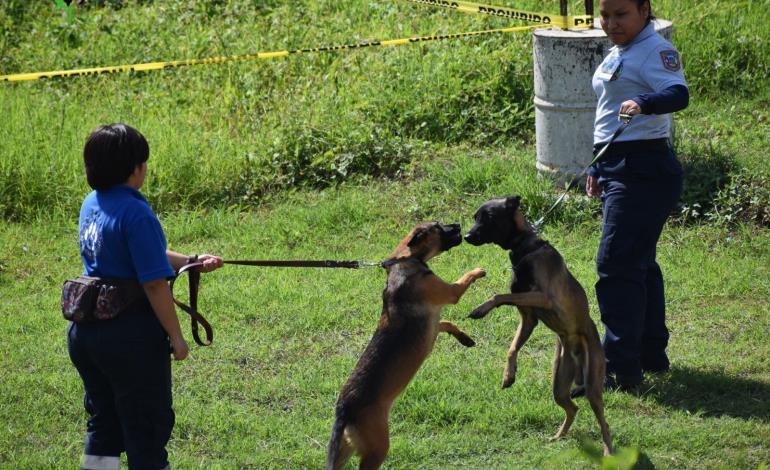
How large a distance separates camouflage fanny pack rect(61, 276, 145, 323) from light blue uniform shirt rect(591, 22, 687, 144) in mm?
2455

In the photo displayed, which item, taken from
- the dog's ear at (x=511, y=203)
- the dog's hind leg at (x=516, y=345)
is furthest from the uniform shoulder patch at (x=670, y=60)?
the dog's hind leg at (x=516, y=345)

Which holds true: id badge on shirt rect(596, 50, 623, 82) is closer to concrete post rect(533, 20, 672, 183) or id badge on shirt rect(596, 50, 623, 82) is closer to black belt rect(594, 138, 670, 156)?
black belt rect(594, 138, 670, 156)

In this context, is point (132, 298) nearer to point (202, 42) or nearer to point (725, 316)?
point (725, 316)

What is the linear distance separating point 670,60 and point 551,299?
1253mm

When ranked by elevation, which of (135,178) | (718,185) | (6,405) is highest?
(135,178)

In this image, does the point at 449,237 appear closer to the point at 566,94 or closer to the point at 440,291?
the point at 440,291

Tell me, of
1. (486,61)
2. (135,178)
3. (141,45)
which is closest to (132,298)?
(135,178)

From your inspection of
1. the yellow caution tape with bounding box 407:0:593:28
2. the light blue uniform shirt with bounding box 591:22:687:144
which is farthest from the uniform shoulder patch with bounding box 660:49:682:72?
the yellow caution tape with bounding box 407:0:593:28

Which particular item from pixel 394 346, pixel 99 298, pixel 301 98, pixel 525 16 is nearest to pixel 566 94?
pixel 525 16

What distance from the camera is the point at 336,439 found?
423 centimetres

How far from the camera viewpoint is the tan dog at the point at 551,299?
4.83 m

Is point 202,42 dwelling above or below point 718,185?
above

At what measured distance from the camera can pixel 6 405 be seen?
562 centimetres

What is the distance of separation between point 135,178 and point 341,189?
15.1 feet
